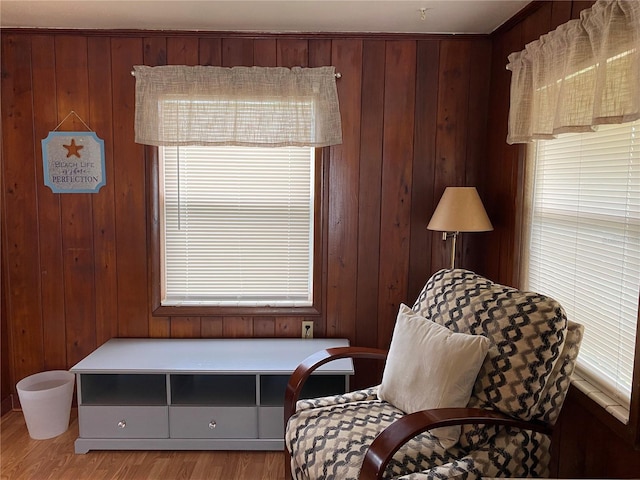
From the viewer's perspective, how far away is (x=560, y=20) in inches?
74.2

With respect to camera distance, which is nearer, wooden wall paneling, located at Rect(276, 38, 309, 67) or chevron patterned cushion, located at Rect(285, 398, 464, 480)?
chevron patterned cushion, located at Rect(285, 398, 464, 480)

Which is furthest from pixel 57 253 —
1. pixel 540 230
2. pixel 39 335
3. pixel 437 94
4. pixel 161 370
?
pixel 540 230

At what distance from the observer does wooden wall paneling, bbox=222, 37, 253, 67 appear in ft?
8.32

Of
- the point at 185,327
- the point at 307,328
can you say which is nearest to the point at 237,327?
the point at 185,327

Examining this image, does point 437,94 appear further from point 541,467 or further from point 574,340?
point 541,467

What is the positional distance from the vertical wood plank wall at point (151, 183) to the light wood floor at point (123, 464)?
508 millimetres

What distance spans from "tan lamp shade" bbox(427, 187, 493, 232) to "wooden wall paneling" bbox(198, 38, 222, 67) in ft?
4.78

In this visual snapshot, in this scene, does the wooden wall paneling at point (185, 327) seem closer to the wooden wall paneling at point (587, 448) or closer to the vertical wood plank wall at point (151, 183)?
the vertical wood plank wall at point (151, 183)

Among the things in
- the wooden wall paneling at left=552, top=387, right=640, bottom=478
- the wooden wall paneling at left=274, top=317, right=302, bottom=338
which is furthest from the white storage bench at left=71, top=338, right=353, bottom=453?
the wooden wall paneling at left=552, top=387, right=640, bottom=478

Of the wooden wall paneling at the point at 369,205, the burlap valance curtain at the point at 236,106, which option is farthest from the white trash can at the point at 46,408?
the wooden wall paneling at the point at 369,205

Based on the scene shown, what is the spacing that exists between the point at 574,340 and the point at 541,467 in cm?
45

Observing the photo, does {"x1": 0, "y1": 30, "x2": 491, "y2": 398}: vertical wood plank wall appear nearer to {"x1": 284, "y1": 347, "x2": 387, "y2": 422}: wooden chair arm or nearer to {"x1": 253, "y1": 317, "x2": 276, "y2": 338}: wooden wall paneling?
{"x1": 253, "y1": 317, "x2": 276, "y2": 338}: wooden wall paneling

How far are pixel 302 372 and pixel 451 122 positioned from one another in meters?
1.63

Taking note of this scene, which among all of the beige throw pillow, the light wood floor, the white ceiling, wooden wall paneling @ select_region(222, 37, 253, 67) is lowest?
the light wood floor
